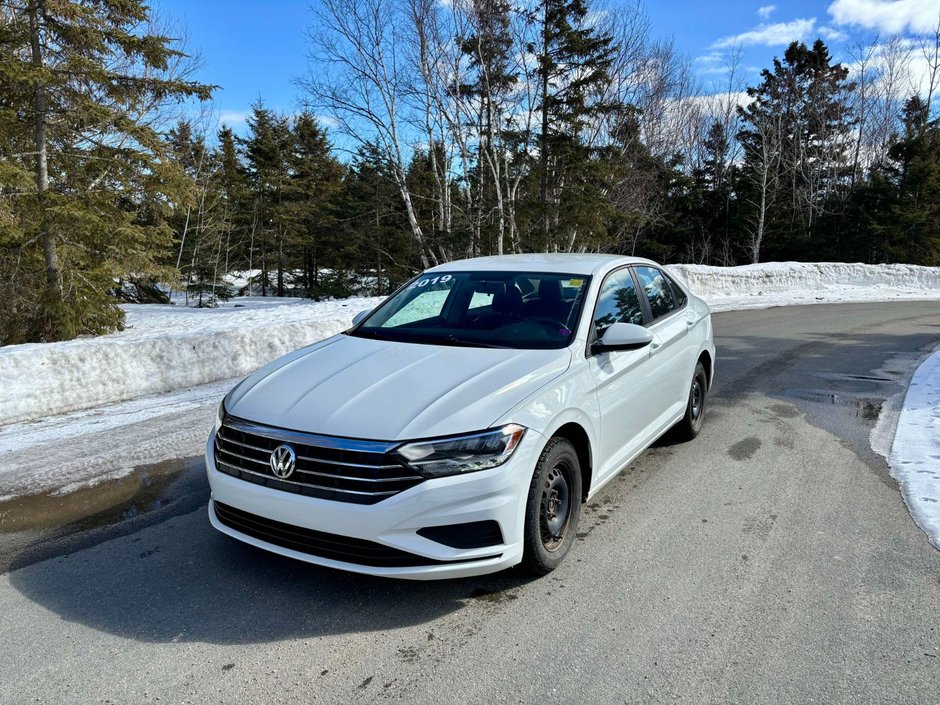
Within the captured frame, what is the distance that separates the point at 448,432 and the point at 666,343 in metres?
2.52

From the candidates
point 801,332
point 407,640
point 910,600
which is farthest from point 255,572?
point 801,332

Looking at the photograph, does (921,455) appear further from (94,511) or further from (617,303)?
(94,511)

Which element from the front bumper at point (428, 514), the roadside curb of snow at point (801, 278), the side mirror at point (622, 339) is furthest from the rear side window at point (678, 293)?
the roadside curb of snow at point (801, 278)

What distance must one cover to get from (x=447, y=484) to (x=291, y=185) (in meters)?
36.3

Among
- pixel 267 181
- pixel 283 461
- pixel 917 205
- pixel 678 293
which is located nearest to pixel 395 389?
pixel 283 461

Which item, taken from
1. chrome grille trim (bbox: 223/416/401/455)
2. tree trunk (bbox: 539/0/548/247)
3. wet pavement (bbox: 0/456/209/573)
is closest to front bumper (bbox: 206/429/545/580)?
chrome grille trim (bbox: 223/416/401/455)

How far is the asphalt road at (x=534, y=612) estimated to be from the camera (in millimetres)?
2514

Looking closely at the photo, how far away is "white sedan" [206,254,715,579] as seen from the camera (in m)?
2.80

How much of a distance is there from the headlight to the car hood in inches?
1.8

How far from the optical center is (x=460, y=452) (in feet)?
9.36

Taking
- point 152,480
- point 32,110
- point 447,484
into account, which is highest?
point 32,110

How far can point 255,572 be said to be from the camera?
3352 mm

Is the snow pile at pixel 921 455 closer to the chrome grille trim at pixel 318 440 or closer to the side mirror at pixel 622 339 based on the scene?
the side mirror at pixel 622 339

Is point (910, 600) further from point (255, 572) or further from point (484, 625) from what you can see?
point (255, 572)
